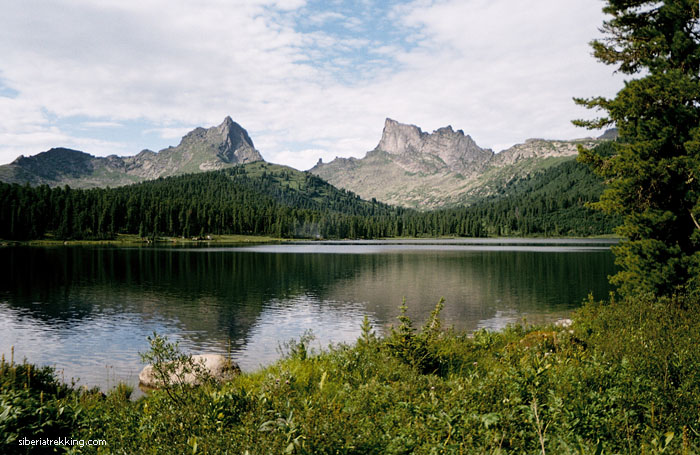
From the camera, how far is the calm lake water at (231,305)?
27281 mm

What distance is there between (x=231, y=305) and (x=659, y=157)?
38.2 meters

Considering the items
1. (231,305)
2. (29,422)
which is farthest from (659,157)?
(231,305)

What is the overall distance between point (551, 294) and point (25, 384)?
5188 centimetres

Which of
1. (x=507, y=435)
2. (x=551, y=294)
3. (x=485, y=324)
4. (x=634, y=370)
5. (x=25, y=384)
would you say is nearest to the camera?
(x=507, y=435)

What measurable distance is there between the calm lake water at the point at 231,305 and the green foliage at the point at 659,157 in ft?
41.1

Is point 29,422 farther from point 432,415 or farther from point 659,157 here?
point 659,157

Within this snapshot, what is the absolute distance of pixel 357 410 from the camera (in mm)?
8625

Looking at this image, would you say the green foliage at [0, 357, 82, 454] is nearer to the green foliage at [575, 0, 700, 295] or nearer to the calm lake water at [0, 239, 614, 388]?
the calm lake water at [0, 239, 614, 388]

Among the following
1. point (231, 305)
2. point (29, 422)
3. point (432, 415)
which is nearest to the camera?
point (432, 415)

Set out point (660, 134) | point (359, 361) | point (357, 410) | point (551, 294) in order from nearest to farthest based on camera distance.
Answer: point (357, 410)
point (359, 361)
point (660, 134)
point (551, 294)

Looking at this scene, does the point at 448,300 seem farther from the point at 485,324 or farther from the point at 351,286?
the point at 351,286

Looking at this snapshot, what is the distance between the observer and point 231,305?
1698 inches

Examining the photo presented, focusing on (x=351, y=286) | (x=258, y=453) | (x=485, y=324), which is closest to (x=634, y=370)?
(x=258, y=453)

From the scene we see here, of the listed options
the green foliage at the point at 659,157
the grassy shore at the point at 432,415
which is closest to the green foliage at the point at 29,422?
the grassy shore at the point at 432,415
